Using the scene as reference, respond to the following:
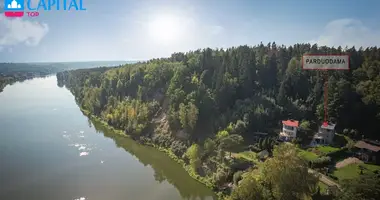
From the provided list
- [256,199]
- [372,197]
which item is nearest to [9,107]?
[256,199]

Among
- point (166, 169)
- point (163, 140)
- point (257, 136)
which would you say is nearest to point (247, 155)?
point (257, 136)

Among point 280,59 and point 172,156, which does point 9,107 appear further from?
point 280,59

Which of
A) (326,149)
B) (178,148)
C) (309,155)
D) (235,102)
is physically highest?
(235,102)

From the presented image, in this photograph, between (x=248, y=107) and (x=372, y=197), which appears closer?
(x=372, y=197)

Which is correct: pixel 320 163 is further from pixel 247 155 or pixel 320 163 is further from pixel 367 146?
pixel 247 155

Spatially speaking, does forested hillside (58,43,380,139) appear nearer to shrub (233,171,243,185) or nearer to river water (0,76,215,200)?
river water (0,76,215,200)

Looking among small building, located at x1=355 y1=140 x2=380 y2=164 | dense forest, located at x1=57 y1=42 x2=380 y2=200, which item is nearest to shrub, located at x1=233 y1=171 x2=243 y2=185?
dense forest, located at x1=57 y1=42 x2=380 y2=200
